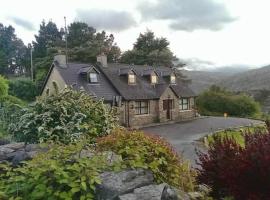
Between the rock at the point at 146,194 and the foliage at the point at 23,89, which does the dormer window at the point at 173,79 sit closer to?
the foliage at the point at 23,89

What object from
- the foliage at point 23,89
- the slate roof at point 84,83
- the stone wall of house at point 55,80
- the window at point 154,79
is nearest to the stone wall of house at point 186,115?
the window at point 154,79

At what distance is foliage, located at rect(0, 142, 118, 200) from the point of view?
511 cm

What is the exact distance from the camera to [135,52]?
191 ft

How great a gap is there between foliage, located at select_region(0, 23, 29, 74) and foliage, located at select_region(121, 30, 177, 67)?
2429 cm

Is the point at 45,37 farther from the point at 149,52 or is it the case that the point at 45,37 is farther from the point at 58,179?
the point at 58,179

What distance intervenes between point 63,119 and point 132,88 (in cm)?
2484

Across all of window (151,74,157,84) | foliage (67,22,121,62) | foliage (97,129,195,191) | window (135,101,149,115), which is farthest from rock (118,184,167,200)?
foliage (67,22,121,62)

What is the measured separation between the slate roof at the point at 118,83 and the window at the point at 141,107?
651 millimetres

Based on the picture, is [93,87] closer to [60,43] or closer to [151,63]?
[151,63]

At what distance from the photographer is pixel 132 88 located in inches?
1380

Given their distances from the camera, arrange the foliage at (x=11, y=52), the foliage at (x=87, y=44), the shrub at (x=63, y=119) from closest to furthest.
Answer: the shrub at (x=63, y=119) < the foliage at (x=87, y=44) < the foliage at (x=11, y=52)

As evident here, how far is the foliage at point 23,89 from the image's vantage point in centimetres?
4825

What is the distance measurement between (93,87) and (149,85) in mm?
6864

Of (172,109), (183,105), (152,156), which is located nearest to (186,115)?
(183,105)
